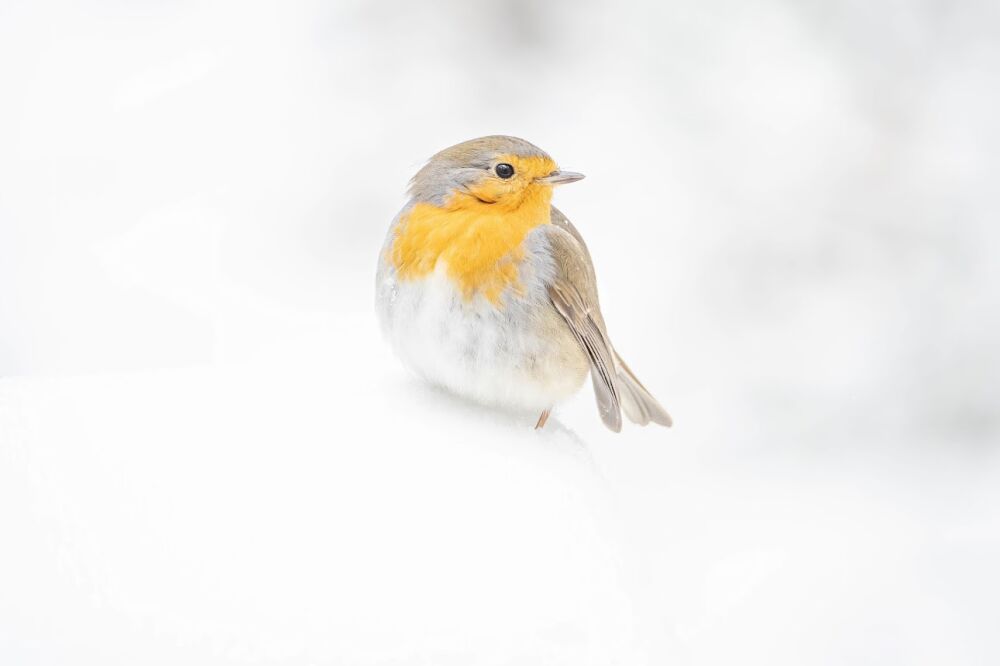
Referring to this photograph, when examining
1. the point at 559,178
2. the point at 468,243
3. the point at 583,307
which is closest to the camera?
the point at 468,243

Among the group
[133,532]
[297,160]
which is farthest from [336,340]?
[133,532]

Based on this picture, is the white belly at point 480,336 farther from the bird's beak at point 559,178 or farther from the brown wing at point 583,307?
the bird's beak at point 559,178

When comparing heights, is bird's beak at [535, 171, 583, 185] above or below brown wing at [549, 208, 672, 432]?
above

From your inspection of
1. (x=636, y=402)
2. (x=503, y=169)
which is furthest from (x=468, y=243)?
(x=636, y=402)

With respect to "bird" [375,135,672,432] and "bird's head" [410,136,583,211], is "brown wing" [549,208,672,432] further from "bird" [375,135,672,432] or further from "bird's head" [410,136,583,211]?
"bird's head" [410,136,583,211]

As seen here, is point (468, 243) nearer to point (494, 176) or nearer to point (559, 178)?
point (494, 176)

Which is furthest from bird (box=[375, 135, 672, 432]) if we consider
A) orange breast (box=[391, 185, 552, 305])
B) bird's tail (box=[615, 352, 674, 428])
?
bird's tail (box=[615, 352, 674, 428])
